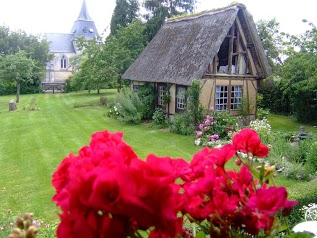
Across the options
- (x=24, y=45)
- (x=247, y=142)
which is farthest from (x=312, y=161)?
(x=24, y=45)

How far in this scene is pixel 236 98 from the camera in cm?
1588

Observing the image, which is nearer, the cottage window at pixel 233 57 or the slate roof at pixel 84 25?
the cottage window at pixel 233 57

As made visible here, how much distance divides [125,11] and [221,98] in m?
17.2

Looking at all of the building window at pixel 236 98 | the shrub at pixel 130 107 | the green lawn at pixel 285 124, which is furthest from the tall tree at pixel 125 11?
the building window at pixel 236 98

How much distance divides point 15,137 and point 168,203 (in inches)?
580

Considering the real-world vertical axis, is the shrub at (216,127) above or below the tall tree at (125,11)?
below

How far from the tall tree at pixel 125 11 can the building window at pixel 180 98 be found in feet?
49.6

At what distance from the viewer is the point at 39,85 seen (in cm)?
3784

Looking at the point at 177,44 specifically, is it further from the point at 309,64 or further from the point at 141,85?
the point at 309,64

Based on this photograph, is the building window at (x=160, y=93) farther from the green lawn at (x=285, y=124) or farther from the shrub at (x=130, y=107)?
the green lawn at (x=285, y=124)

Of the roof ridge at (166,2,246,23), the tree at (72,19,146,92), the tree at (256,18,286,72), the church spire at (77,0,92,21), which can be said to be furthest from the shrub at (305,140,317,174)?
the church spire at (77,0,92,21)

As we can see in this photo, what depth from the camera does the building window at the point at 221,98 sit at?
50.2ft

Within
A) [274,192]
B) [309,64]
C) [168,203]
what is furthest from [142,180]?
[309,64]

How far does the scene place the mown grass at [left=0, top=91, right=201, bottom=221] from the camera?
786 cm
